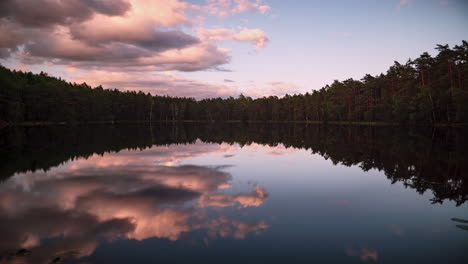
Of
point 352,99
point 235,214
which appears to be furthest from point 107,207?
point 352,99

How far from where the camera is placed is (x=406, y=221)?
11.2m

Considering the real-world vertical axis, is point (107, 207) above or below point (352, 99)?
below

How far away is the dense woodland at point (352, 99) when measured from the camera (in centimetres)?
6869

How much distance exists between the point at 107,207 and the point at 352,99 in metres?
118

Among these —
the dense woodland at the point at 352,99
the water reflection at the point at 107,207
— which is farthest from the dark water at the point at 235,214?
the dense woodland at the point at 352,99

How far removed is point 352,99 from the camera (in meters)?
117

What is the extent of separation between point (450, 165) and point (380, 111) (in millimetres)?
79709

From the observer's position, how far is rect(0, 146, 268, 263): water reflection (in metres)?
9.47

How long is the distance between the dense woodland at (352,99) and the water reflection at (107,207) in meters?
62.0

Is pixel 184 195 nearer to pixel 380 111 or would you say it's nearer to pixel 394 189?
pixel 394 189

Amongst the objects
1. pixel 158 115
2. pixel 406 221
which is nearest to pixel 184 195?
pixel 406 221

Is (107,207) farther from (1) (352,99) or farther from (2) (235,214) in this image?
(1) (352,99)

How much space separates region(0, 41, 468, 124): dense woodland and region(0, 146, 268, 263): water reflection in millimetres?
61984

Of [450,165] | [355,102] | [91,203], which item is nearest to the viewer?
[91,203]
